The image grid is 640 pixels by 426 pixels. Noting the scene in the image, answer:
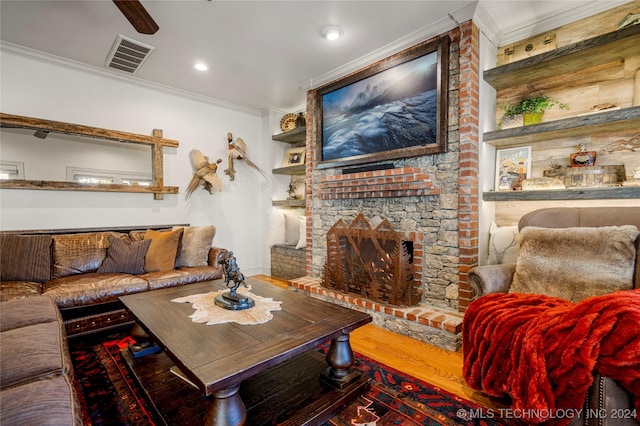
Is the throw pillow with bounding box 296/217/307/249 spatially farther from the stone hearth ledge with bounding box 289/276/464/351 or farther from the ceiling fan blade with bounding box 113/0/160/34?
the ceiling fan blade with bounding box 113/0/160/34

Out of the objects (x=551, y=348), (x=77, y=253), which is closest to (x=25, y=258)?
(x=77, y=253)

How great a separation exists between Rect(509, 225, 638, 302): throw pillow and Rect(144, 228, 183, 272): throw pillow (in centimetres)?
297

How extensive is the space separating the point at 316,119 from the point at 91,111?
8.09 feet

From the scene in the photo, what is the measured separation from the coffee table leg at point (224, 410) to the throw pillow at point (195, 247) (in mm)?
2266

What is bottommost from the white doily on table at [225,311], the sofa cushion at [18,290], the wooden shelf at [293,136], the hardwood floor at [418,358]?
the hardwood floor at [418,358]

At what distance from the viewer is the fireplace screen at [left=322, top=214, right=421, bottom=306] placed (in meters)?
2.48

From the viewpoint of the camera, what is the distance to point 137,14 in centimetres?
173

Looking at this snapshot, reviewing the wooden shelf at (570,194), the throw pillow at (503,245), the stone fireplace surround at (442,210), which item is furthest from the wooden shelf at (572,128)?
the throw pillow at (503,245)

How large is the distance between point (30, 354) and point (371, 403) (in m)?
1.55

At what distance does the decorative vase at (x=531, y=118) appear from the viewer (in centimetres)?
241

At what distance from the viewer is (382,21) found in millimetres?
2436

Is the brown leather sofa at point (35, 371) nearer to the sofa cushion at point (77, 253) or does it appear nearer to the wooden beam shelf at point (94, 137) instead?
the sofa cushion at point (77, 253)

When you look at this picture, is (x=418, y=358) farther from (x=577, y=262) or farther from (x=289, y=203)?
(x=289, y=203)

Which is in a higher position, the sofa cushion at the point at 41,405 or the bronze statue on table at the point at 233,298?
the bronze statue on table at the point at 233,298
